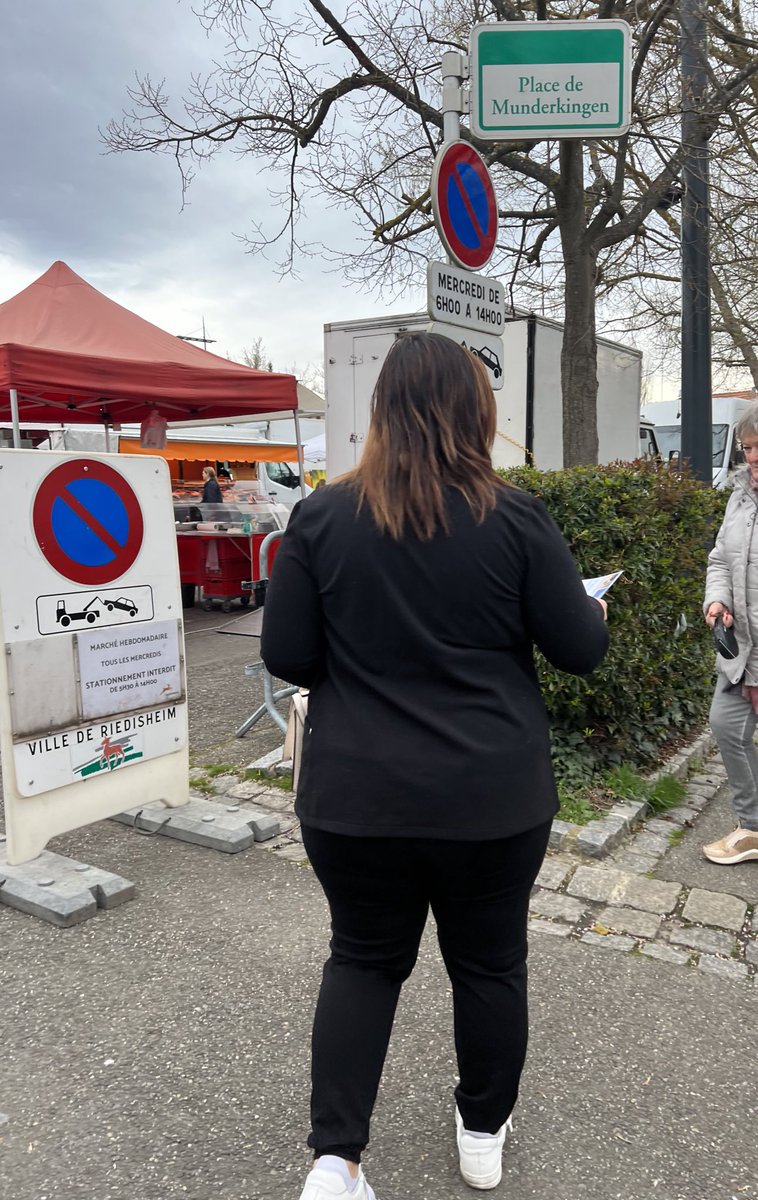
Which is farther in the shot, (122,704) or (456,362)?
(122,704)

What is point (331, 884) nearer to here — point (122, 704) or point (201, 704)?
point (122, 704)

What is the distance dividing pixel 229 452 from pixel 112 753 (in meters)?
15.6

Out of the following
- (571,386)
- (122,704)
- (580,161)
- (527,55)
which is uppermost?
(580,161)

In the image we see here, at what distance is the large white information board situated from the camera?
3443mm

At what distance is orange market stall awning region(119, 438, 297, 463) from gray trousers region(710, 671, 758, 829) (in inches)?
620

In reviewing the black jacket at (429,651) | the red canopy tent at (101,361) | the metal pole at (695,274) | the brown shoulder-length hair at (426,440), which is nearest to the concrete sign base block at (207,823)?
the black jacket at (429,651)

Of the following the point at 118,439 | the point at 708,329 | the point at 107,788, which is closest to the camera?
the point at 107,788

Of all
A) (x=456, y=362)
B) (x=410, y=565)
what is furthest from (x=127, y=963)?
(x=456, y=362)

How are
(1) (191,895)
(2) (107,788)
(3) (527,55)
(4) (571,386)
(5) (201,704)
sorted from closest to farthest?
(1) (191,895) → (2) (107,788) → (3) (527,55) → (5) (201,704) → (4) (571,386)

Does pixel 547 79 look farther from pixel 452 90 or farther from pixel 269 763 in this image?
pixel 269 763

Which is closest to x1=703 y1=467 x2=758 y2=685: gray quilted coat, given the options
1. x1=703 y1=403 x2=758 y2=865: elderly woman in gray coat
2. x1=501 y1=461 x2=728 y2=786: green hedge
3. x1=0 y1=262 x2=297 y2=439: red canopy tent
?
x1=703 y1=403 x2=758 y2=865: elderly woman in gray coat

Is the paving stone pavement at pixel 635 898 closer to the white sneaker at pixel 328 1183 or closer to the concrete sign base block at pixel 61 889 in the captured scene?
the concrete sign base block at pixel 61 889

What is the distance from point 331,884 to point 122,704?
2.32 metres

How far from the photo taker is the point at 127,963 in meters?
3.03
